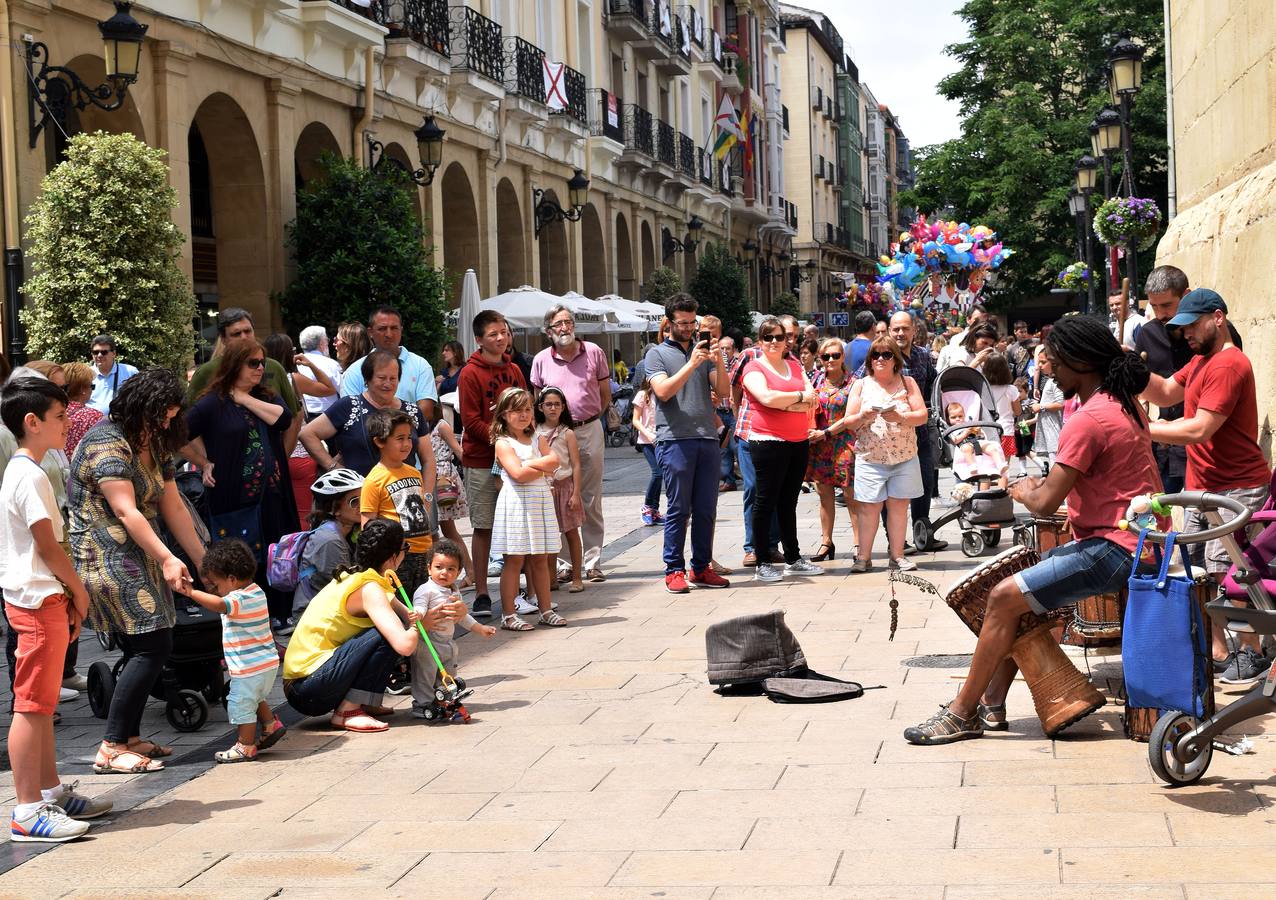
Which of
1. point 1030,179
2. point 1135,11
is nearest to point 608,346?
point 1030,179

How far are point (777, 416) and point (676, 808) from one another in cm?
584

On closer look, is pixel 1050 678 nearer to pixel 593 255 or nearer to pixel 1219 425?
pixel 1219 425

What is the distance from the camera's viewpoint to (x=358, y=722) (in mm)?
7047

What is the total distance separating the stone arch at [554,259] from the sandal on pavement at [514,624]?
76.0 ft

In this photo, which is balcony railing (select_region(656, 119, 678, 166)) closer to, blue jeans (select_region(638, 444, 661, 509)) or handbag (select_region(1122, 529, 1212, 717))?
blue jeans (select_region(638, 444, 661, 509))

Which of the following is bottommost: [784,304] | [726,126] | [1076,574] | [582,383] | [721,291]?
[1076,574]

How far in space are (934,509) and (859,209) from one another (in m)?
77.2

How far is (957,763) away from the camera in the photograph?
19.4 feet

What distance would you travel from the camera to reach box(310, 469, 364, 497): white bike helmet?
27.3 ft

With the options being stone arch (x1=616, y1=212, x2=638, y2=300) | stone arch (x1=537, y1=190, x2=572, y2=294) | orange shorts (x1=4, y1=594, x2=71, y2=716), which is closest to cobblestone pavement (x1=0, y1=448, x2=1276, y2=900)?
orange shorts (x1=4, y1=594, x2=71, y2=716)

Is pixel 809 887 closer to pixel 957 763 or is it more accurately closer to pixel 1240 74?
pixel 957 763

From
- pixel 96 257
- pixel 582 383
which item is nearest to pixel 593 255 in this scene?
pixel 96 257

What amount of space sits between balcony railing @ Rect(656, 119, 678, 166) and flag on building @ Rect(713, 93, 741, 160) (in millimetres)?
1326

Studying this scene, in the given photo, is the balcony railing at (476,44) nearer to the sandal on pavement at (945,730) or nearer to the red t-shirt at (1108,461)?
the sandal on pavement at (945,730)
